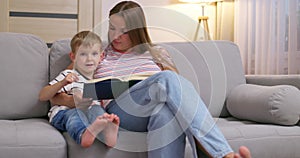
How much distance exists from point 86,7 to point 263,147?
198 centimetres

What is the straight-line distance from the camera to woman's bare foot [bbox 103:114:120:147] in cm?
139

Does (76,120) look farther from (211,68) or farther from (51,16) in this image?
(51,16)

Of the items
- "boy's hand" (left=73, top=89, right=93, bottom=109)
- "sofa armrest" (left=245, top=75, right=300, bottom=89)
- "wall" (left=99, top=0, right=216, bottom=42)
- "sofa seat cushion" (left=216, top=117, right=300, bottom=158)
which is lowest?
"sofa seat cushion" (left=216, top=117, right=300, bottom=158)

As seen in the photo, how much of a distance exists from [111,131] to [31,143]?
264 mm

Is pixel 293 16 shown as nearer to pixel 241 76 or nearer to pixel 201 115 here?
pixel 241 76

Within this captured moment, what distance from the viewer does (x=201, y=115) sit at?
1.37m

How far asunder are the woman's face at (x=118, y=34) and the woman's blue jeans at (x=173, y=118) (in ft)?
1.18

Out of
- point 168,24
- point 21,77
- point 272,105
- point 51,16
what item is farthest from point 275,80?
point 51,16

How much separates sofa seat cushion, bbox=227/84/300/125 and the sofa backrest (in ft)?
0.58

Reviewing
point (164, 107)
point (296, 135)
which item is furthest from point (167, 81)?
point (296, 135)

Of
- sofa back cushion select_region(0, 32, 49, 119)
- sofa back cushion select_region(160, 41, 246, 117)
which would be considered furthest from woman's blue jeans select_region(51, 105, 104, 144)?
sofa back cushion select_region(160, 41, 246, 117)

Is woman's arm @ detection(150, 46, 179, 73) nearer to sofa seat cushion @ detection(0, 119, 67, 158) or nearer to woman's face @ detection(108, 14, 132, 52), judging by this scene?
woman's face @ detection(108, 14, 132, 52)

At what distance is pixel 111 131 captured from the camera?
1.40 metres

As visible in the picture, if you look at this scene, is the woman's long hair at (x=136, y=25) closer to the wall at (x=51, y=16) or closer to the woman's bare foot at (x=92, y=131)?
the woman's bare foot at (x=92, y=131)
